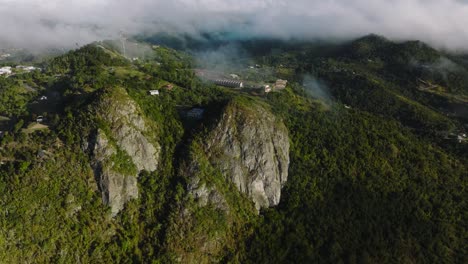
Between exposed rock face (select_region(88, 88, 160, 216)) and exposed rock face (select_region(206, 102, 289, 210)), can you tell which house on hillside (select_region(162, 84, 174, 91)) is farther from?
exposed rock face (select_region(206, 102, 289, 210))

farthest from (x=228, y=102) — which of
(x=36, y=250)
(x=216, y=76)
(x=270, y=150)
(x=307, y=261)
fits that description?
(x=216, y=76)

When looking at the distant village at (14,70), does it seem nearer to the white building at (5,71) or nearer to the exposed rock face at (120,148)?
the white building at (5,71)

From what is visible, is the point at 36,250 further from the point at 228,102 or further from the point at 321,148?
the point at 321,148

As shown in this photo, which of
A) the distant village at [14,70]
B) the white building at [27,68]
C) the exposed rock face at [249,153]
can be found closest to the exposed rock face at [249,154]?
the exposed rock face at [249,153]

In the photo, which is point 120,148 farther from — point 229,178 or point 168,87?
point 168,87

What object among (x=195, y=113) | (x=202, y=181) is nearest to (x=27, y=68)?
(x=195, y=113)
